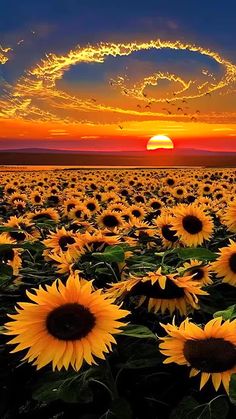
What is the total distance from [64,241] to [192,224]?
1.37 meters

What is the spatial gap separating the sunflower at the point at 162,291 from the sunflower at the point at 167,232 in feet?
8.52

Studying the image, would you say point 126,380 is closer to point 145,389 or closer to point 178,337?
point 145,389

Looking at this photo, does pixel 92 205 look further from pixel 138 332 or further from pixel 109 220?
pixel 138 332

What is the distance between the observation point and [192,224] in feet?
16.9

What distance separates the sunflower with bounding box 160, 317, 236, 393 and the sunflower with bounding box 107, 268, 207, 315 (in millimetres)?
420

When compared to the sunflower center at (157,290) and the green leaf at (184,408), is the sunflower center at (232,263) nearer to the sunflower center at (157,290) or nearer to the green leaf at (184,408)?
the sunflower center at (157,290)

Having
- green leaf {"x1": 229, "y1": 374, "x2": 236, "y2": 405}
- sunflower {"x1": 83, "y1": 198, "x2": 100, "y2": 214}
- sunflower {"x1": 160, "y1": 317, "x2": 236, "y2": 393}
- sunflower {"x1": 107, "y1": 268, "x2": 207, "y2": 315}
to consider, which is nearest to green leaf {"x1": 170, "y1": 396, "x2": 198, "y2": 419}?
sunflower {"x1": 160, "y1": 317, "x2": 236, "y2": 393}

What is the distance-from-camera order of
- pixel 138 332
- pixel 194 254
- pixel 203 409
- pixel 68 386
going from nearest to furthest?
1. pixel 203 409
2. pixel 68 386
3. pixel 138 332
4. pixel 194 254

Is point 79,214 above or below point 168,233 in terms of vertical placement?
below

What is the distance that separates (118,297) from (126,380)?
1.36ft

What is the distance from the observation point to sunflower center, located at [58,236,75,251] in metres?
4.43

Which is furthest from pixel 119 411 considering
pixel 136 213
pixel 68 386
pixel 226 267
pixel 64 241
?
pixel 136 213

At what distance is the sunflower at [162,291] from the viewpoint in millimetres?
2451

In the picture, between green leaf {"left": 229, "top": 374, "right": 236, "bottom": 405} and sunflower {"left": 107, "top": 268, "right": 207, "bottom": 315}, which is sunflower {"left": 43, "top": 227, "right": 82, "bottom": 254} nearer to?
sunflower {"left": 107, "top": 268, "right": 207, "bottom": 315}
